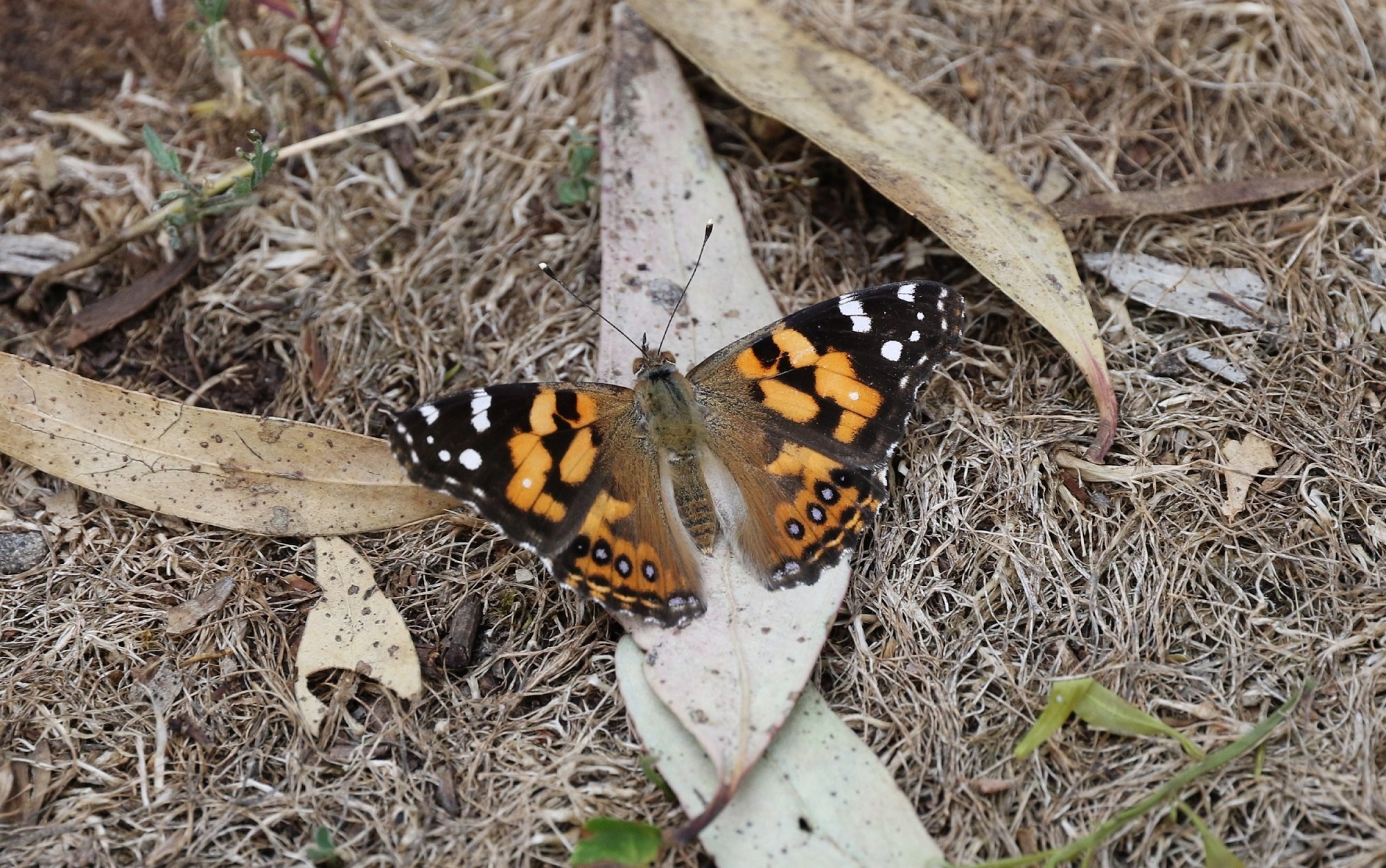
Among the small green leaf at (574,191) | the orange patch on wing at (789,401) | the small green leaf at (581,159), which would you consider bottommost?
the orange patch on wing at (789,401)

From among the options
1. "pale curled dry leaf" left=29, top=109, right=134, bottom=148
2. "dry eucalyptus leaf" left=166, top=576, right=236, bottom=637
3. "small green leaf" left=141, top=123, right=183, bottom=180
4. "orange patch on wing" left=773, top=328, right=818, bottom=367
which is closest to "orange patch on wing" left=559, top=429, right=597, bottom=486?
"orange patch on wing" left=773, top=328, right=818, bottom=367

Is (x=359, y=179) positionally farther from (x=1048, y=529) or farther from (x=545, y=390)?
(x=1048, y=529)

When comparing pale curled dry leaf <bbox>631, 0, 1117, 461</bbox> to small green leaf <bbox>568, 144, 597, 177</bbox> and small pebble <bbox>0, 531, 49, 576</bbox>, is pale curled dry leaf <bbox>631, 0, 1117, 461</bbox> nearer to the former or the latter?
small green leaf <bbox>568, 144, 597, 177</bbox>

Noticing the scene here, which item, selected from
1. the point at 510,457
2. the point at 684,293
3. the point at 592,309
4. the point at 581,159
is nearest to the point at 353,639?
the point at 510,457

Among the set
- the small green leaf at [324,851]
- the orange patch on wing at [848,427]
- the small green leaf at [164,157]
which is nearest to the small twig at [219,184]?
the small green leaf at [164,157]

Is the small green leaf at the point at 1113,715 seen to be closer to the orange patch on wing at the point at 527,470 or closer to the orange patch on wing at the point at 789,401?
the orange patch on wing at the point at 789,401

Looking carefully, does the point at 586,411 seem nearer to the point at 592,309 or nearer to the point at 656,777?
the point at 592,309

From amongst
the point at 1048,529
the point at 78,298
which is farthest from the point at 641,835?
the point at 78,298
